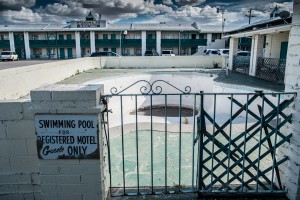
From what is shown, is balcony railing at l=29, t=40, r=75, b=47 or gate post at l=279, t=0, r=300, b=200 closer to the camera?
gate post at l=279, t=0, r=300, b=200

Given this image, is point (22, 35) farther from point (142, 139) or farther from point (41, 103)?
point (41, 103)

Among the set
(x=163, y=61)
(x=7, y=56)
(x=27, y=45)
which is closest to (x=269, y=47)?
(x=163, y=61)

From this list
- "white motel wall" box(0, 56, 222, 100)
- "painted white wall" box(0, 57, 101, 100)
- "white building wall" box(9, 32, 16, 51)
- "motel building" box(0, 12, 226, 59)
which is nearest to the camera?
"painted white wall" box(0, 57, 101, 100)

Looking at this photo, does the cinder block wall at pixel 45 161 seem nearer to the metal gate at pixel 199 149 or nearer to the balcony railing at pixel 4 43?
the metal gate at pixel 199 149

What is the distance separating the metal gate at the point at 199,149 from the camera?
2945 mm

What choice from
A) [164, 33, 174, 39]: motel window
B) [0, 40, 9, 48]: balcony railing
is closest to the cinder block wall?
[164, 33, 174, 39]: motel window

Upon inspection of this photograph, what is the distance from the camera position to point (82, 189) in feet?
9.09

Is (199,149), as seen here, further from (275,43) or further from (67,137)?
(275,43)

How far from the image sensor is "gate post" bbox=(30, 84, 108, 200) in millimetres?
2572

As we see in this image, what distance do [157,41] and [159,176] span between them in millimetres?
35745

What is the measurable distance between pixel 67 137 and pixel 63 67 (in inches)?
516

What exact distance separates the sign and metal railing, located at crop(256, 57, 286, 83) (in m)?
13.1

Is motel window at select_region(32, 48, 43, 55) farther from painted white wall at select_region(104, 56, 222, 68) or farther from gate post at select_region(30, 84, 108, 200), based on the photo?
gate post at select_region(30, 84, 108, 200)

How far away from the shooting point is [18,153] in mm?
2992
